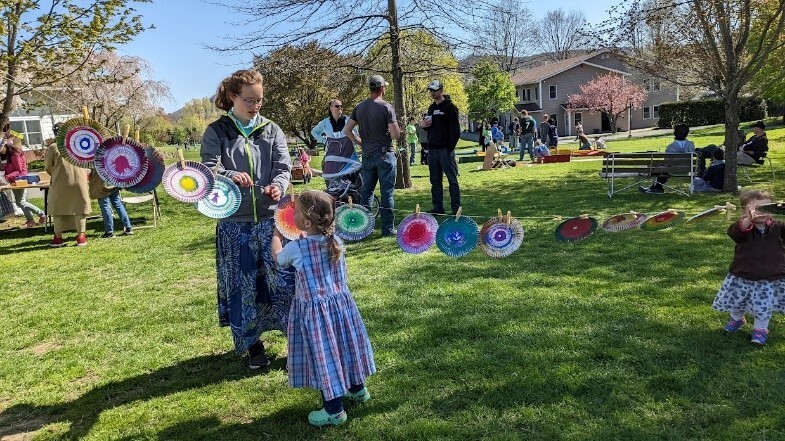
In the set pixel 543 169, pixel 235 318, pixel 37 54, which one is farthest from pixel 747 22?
pixel 37 54

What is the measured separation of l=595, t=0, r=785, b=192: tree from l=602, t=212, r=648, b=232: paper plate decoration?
677 centimetres

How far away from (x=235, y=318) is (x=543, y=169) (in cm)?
1375

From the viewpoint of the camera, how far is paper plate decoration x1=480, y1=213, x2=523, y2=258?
3.99 meters

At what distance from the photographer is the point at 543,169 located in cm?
1603

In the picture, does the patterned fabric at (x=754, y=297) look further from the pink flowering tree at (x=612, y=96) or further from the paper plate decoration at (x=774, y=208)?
the pink flowering tree at (x=612, y=96)

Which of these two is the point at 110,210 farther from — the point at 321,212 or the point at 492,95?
the point at 492,95

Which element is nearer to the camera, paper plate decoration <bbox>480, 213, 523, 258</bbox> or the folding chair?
paper plate decoration <bbox>480, 213, 523, 258</bbox>

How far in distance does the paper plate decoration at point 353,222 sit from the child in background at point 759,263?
2.59 m

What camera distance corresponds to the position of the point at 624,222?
453 cm

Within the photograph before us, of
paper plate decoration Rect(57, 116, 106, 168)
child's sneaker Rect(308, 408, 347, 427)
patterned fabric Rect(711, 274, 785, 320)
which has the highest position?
paper plate decoration Rect(57, 116, 106, 168)

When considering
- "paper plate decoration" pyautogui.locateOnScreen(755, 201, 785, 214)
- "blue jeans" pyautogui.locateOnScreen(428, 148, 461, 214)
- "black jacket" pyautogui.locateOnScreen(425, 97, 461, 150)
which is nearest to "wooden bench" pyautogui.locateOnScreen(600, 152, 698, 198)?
"blue jeans" pyautogui.locateOnScreen(428, 148, 461, 214)

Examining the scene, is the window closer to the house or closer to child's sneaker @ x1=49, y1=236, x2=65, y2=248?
child's sneaker @ x1=49, y1=236, x2=65, y2=248

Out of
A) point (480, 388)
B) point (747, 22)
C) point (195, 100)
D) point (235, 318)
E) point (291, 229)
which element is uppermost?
point (195, 100)

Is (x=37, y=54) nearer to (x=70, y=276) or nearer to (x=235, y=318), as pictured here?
(x=70, y=276)
